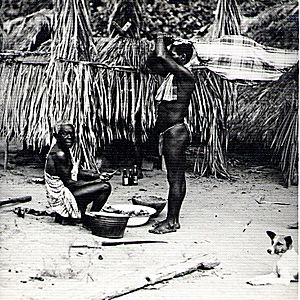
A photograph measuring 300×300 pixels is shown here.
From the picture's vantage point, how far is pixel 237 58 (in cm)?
367

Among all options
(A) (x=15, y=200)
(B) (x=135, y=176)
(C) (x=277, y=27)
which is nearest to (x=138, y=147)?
(B) (x=135, y=176)

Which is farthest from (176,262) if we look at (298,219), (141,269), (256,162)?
(256,162)

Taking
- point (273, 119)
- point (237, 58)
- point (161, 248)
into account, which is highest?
point (237, 58)

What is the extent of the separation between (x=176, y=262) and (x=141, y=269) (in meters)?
0.14

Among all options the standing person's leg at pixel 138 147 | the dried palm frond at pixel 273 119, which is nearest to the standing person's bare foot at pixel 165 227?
the dried palm frond at pixel 273 119

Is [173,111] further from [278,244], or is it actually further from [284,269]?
[284,269]

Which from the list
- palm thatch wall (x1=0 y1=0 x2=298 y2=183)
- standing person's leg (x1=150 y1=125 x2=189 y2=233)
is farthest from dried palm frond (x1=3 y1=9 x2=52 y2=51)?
standing person's leg (x1=150 y1=125 x2=189 y2=233)

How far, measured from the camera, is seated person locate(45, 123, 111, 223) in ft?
10.5

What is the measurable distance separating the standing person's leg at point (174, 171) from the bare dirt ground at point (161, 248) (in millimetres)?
60

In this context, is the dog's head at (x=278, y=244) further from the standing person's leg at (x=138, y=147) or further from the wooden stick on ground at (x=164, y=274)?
the standing person's leg at (x=138, y=147)

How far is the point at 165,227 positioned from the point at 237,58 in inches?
41.2

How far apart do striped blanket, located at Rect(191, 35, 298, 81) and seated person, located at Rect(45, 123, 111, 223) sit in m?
0.86

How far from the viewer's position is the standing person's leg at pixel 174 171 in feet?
10.3

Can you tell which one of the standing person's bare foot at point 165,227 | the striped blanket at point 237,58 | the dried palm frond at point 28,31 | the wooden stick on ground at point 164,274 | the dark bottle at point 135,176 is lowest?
the standing person's bare foot at point 165,227
